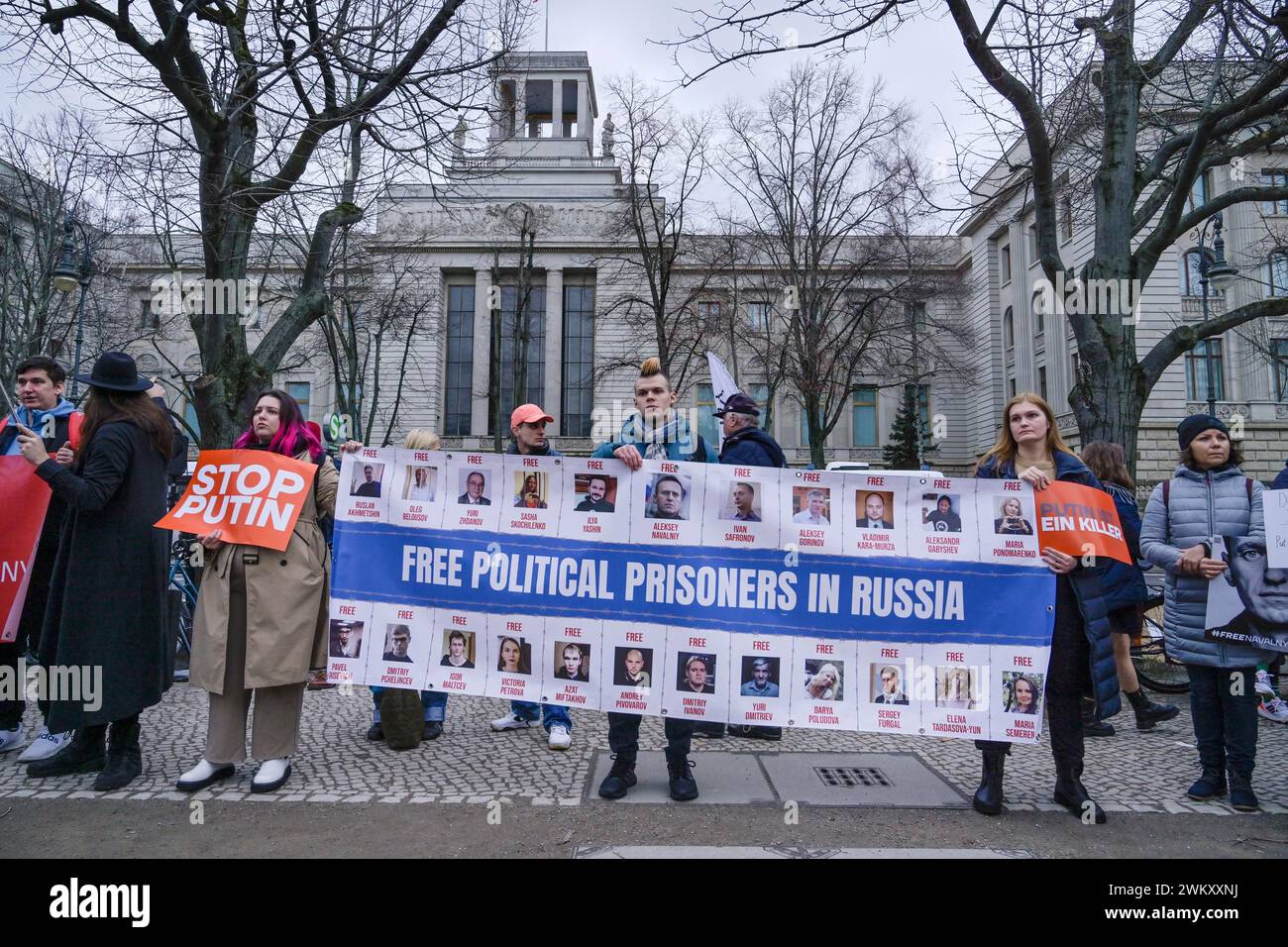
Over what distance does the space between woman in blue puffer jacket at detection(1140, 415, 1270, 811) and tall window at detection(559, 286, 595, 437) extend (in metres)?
40.5

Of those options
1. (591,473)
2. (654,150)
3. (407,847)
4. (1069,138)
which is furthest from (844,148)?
(407,847)

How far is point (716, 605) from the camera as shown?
4332 mm

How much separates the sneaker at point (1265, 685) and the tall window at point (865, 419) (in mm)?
41297

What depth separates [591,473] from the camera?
4551mm

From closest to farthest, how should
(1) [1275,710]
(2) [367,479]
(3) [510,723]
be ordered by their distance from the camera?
(2) [367,479] → (3) [510,723] → (1) [1275,710]

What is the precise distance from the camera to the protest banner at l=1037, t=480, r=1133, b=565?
420cm

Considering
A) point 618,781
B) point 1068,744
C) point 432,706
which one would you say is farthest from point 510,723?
point 1068,744

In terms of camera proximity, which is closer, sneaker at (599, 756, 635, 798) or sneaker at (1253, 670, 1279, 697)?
sneaker at (599, 756, 635, 798)

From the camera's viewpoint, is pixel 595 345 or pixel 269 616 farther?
pixel 595 345

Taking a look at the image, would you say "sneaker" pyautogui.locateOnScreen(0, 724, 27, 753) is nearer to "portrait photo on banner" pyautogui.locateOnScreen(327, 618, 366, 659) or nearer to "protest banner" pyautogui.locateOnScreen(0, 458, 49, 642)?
"protest banner" pyautogui.locateOnScreen(0, 458, 49, 642)

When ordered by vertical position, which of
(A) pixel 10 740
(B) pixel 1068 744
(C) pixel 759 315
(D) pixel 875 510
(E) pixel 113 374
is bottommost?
(A) pixel 10 740

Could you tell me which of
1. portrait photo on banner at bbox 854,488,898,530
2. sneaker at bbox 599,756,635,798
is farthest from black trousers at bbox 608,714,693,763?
portrait photo on banner at bbox 854,488,898,530

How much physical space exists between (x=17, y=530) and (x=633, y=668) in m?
4.07

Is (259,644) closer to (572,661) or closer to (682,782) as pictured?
(572,661)
